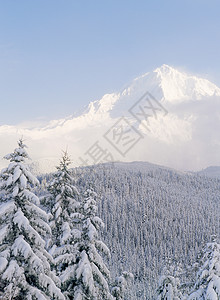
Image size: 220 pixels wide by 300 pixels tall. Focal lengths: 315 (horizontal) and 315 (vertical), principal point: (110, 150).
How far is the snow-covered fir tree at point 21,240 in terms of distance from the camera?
43.6 feet

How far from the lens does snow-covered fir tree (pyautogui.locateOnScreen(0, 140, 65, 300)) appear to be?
13297 mm

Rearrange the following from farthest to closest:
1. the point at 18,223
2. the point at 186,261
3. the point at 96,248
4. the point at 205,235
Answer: the point at 205,235, the point at 186,261, the point at 96,248, the point at 18,223

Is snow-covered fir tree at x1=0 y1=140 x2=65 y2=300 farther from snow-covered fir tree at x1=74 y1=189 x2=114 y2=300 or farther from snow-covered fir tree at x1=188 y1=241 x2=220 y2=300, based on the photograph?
snow-covered fir tree at x1=188 y1=241 x2=220 y2=300

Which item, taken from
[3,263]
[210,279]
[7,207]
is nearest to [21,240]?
[3,263]

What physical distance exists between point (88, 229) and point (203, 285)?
730 cm

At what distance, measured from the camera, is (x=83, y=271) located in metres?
17.3

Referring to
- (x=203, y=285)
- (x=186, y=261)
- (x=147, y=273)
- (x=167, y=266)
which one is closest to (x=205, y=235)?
(x=186, y=261)

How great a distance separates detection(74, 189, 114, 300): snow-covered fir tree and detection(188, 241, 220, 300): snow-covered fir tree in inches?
206

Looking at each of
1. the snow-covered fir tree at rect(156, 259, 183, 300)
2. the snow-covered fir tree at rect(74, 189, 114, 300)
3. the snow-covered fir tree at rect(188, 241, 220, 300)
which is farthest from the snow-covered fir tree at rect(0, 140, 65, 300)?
the snow-covered fir tree at rect(156, 259, 183, 300)

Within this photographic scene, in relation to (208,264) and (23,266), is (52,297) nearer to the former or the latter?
(23,266)

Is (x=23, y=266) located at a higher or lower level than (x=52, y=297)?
higher

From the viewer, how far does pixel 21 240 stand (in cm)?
1366

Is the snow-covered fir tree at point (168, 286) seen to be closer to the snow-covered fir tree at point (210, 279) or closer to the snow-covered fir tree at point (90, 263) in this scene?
the snow-covered fir tree at point (210, 279)

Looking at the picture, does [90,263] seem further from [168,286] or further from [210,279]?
[168,286]
